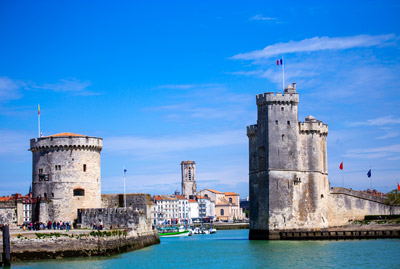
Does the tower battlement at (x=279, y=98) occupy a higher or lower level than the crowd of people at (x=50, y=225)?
higher

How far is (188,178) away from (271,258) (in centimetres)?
13222

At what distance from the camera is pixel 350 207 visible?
62.6 metres

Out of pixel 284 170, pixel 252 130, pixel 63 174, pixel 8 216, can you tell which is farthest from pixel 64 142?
pixel 284 170

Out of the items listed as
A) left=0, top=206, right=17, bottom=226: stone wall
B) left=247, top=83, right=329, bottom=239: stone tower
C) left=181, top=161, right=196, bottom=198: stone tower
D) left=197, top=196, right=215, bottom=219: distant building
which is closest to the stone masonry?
left=247, top=83, right=329, bottom=239: stone tower

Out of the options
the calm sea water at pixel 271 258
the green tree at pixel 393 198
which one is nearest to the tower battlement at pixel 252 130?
the calm sea water at pixel 271 258

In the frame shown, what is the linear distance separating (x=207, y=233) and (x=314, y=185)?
49606mm

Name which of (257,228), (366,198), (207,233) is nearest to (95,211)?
(257,228)

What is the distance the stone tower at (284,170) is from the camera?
57.5m

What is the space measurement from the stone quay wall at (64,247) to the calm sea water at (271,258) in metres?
0.85

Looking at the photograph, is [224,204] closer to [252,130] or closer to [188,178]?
[188,178]

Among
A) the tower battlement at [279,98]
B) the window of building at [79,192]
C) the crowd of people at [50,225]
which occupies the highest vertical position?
the tower battlement at [279,98]

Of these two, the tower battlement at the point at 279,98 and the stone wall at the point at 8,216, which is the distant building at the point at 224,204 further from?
the stone wall at the point at 8,216

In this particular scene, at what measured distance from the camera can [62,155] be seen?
167 feet

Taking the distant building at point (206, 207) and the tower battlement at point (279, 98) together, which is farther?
the distant building at point (206, 207)
